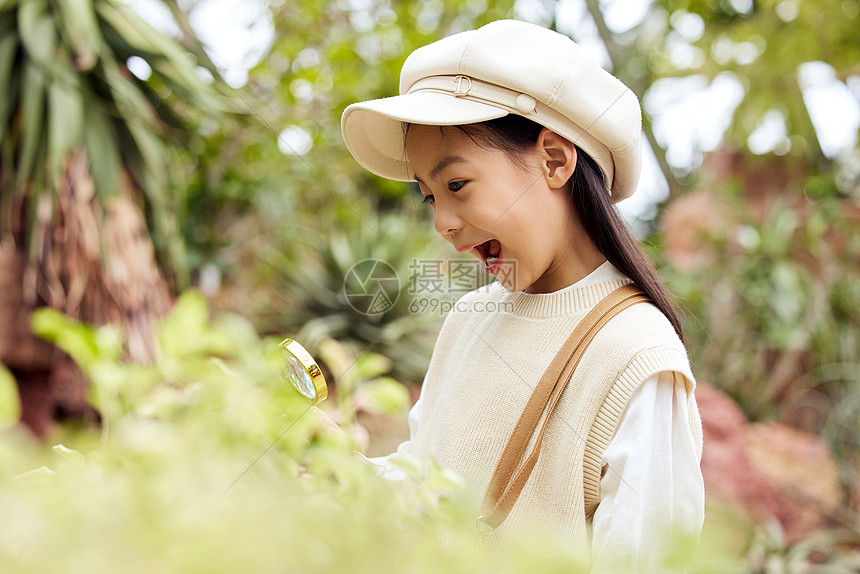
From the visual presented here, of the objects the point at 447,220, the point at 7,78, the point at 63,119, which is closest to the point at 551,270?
the point at 447,220

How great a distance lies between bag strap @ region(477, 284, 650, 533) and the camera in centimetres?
94

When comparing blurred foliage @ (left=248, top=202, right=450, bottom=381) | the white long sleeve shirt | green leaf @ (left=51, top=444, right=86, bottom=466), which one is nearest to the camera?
green leaf @ (left=51, top=444, right=86, bottom=466)

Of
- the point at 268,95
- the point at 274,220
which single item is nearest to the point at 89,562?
the point at 268,95

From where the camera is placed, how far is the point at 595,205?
1.05 meters

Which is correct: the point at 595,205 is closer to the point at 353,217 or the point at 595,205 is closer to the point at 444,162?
the point at 444,162

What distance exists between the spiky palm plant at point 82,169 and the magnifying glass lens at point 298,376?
2.12m

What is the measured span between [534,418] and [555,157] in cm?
39

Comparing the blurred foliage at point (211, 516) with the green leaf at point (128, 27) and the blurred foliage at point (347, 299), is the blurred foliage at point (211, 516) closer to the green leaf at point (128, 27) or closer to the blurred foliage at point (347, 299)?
the green leaf at point (128, 27)

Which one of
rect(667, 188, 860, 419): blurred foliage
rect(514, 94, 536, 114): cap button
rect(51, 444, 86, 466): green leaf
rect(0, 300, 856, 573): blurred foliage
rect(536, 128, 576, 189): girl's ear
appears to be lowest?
rect(667, 188, 860, 419): blurred foliage

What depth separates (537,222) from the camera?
1.02 metres

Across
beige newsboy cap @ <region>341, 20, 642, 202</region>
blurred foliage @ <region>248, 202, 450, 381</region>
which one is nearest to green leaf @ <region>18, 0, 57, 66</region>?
blurred foliage @ <region>248, 202, 450, 381</region>

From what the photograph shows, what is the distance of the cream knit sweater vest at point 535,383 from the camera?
907mm

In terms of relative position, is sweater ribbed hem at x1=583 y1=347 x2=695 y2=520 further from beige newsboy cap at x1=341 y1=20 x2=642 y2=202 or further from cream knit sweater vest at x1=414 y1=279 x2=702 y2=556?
beige newsboy cap at x1=341 y1=20 x2=642 y2=202

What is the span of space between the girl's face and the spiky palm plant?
210cm
